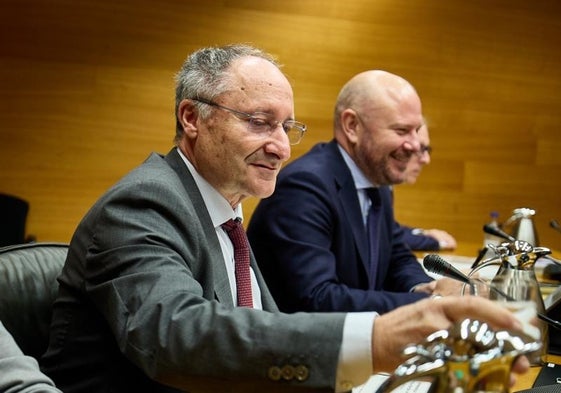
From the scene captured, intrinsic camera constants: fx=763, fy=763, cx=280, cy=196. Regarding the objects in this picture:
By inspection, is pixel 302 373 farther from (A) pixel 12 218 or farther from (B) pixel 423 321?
(A) pixel 12 218

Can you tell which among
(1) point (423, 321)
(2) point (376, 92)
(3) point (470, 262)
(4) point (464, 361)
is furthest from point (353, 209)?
(4) point (464, 361)

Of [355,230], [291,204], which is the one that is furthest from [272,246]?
[355,230]

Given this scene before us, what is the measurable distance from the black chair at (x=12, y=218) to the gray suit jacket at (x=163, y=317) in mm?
2156

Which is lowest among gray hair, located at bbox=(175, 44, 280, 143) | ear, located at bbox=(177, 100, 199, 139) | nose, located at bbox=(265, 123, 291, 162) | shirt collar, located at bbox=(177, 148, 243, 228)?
shirt collar, located at bbox=(177, 148, 243, 228)

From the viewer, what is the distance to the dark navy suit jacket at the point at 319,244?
229 cm

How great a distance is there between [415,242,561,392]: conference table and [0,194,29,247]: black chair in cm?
189

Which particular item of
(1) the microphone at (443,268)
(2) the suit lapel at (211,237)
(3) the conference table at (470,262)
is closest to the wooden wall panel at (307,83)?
(3) the conference table at (470,262)

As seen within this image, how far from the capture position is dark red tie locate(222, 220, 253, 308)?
1729 millimetres

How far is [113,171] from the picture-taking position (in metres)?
4.48

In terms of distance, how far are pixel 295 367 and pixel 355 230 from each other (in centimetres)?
150

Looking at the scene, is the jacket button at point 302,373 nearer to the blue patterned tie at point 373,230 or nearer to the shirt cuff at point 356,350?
the shirt cuff at point 356,350

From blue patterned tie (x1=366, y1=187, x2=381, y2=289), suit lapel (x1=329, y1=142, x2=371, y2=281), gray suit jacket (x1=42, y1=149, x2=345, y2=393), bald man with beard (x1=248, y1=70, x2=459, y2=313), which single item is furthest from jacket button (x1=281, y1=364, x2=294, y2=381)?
blue patterned tie (x1=366, y1=187, x2=381, y2=289)

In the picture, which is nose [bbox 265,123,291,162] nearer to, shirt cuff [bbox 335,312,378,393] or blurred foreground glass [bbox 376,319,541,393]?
shirt cuff [bbox 335,312,378,393]

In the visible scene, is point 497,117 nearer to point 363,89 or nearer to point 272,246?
point 363,89
